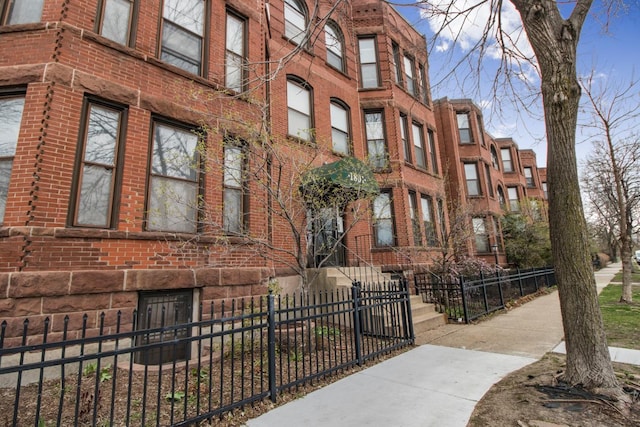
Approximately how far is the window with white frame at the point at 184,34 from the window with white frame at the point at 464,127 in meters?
17.6

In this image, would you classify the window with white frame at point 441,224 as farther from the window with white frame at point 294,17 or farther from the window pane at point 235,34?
the window pane at point 235,34

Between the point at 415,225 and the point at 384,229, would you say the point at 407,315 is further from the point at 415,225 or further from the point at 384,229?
the point at 415,225

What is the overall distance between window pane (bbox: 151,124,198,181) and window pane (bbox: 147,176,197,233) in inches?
7.7

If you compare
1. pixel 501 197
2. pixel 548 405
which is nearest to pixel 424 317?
pixel 548 405

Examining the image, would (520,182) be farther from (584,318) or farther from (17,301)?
(17,301)

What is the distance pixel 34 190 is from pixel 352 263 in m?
8.01

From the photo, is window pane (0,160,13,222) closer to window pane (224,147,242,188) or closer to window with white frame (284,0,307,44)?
window pane (224,147,242,188)

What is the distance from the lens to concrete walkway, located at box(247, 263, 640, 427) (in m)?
3.38

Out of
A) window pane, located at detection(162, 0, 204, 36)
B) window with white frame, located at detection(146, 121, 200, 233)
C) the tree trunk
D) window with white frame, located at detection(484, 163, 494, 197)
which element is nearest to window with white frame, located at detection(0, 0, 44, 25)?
window pane, located at detection(162, 0, 204, 36)

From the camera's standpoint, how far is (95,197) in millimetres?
5531

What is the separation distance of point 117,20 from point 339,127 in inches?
278

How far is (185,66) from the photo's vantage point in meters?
7.26

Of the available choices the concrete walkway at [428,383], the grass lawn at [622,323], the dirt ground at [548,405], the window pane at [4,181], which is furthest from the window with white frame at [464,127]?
the window pane at [4,181]

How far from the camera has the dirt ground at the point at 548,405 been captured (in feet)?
10.1
